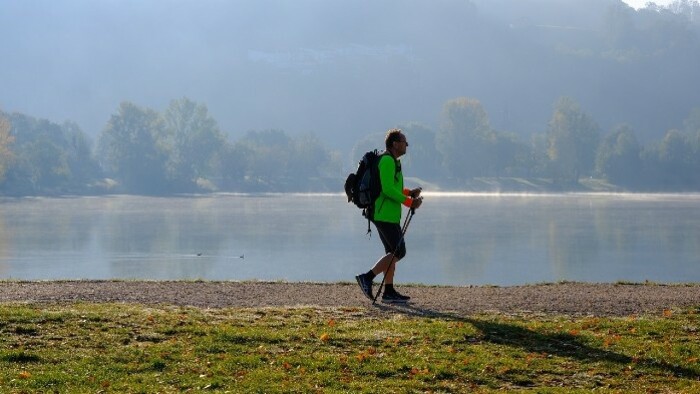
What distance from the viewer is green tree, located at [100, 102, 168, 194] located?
495ft

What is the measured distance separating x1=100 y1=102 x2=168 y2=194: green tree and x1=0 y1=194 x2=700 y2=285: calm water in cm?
7133

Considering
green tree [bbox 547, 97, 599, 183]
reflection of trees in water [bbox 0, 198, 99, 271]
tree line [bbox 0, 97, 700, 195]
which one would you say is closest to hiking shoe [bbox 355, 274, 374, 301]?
reflection of trees in water [bbox 0, 198, 99, 271]

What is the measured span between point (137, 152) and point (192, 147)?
11.9m

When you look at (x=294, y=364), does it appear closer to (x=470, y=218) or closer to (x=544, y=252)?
(x=544, y=252)

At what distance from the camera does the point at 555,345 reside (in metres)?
11.3

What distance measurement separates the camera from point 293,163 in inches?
6708

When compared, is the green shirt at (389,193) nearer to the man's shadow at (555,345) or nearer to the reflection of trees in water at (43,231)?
the man's shadow at (555,345)

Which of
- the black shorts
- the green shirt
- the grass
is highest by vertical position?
the green shirt

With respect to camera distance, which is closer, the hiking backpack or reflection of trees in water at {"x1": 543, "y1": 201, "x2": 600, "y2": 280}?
the hiking backpack

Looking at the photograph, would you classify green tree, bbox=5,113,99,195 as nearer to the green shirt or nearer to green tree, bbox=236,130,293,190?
green tree, bbox=236,130,293,190

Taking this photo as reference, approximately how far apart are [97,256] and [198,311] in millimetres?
30782

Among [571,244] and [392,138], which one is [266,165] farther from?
[392,138]

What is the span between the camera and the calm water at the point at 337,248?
34875mm

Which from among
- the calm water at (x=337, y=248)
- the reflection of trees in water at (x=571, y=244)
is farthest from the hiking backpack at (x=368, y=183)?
the reflection of trees in water at (x=571, y=244)
